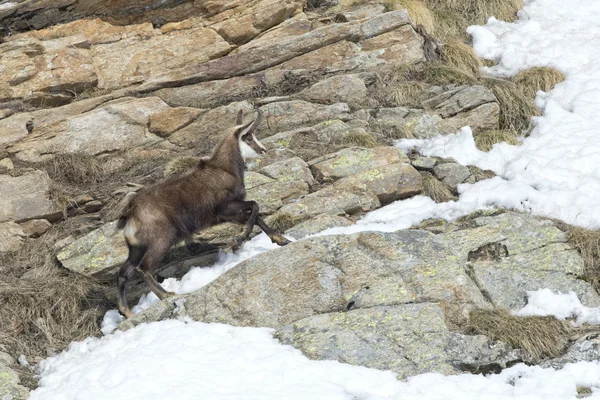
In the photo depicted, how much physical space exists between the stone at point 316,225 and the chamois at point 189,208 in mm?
328

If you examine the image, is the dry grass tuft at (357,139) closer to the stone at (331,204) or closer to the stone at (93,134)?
the stone at (331,204)

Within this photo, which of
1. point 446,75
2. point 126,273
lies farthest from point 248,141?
point 446,75

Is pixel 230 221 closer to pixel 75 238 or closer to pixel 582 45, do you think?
pixel 75 238

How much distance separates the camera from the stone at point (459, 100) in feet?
38.8

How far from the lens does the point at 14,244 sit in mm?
9648

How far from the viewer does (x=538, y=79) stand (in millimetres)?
12750

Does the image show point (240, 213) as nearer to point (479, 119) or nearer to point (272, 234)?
point (272, 234)

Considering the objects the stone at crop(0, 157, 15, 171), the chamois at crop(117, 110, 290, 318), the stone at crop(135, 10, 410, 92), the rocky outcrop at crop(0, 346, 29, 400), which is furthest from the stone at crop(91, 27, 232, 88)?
the rocky outcrop at crop(0, 346, 29, 400)

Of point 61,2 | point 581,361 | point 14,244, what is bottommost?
point 14,244

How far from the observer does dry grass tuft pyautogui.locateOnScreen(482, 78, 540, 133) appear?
38.5ft

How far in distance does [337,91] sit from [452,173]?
3119 millimetres

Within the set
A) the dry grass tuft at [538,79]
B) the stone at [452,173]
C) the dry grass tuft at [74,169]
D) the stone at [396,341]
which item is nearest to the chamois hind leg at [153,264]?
the stone at [396,341]

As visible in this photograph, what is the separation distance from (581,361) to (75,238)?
21.9 ft

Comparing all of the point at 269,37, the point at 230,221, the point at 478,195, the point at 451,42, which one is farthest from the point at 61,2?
the point at 478,195
